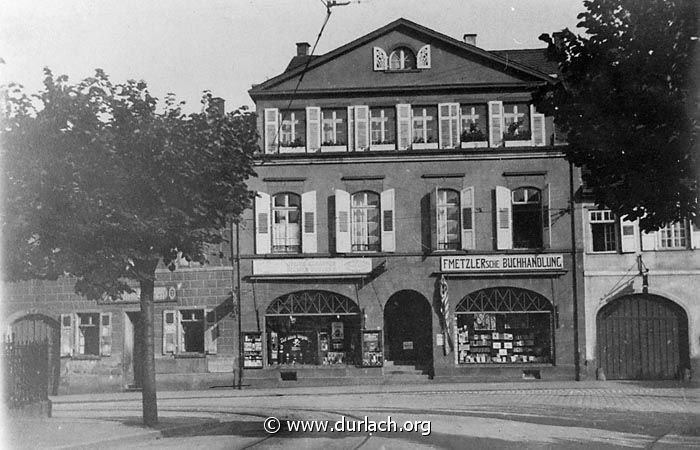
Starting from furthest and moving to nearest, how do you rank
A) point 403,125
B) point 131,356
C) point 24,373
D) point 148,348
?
point 131,356, point 403,125, point 148,348, point 24,373

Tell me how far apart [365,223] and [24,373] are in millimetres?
16978

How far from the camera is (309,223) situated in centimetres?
3116

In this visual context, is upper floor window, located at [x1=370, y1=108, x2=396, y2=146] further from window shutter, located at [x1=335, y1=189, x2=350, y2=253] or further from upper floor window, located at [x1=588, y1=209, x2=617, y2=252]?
upper floor window, located at [x1=588, y1=209, x2=617, y2=252]

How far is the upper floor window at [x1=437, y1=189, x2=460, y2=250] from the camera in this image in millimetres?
30953

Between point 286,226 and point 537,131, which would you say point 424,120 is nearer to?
point 537,131

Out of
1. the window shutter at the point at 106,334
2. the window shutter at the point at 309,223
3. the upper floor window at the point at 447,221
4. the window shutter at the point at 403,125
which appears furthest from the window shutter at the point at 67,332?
the upper floor window at the point at 447,221

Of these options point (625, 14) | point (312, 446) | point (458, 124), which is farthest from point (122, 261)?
point (458, 124)

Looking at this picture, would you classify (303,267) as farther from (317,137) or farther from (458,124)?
(458,124)

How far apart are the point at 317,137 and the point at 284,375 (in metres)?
8.33

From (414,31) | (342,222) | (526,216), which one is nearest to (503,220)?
(526,216)

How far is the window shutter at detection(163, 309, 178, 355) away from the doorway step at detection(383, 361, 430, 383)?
737 centimetres

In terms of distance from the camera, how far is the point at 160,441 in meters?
14.5

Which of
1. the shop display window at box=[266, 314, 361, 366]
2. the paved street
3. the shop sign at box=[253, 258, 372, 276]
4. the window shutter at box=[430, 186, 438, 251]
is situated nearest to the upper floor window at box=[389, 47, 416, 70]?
the window shutter at box=[430, 186, 438, 251]

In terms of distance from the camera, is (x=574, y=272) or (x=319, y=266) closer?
(x=574, y=272)
